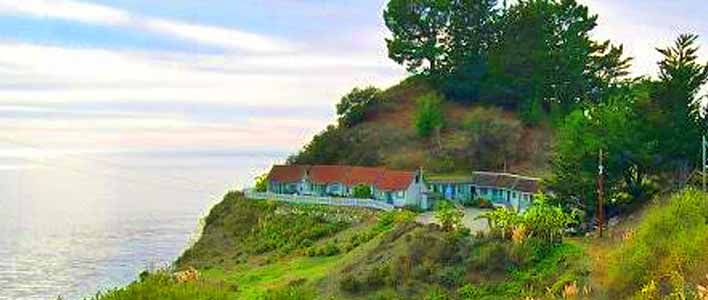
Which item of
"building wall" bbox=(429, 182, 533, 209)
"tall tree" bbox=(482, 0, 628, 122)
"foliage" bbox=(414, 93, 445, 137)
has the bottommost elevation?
"building wall" bbox=(429, 182, 533, 209)

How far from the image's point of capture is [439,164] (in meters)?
82.4

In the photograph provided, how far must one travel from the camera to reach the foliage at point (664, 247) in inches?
1126

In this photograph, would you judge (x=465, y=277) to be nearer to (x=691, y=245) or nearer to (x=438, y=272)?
(x=438, y=272)

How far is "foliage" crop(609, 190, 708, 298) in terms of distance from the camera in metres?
28.6

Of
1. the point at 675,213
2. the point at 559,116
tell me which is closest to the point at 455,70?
the point at 559,116

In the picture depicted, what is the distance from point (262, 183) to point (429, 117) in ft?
52.7

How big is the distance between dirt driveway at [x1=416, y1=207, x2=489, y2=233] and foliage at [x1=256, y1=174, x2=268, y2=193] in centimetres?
2051

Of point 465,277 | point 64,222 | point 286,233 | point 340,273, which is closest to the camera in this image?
point 465,277

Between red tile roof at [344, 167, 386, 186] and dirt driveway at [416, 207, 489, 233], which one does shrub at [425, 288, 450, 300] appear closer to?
dirt driveway at [416, 207, 489, 233]

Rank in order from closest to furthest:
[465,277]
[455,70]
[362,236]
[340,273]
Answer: [465,277]
[340,273]
[362,236]
[455,70]

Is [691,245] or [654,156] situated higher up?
[654,156]

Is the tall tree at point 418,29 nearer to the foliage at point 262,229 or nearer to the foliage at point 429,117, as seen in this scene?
the foliage at point 429,117

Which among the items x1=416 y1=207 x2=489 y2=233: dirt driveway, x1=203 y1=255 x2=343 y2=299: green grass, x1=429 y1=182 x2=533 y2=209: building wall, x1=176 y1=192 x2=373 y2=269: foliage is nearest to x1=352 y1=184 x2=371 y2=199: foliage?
x1=176 y1=192 x2=373 y2=269: foliage

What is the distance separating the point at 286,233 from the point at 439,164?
19.1m
